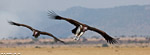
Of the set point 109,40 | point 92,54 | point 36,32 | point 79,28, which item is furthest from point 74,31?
point 92,54

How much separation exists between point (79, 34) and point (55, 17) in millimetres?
1303

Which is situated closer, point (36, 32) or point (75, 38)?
point (75, 38)

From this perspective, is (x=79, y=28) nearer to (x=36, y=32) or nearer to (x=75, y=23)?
(x=75, y=23)

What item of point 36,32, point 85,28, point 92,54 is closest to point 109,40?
point 85,28

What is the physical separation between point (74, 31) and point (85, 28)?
0.46 meters

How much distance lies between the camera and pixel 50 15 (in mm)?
19188

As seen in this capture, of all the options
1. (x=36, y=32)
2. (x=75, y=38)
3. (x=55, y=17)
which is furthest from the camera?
(x=36, y=32)

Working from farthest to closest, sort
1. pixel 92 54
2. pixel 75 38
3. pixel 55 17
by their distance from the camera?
pixel 92 54
pixel 55 17
pixel 75 38

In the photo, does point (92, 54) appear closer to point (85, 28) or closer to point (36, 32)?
point (36, 32)

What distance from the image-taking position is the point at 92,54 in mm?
43219

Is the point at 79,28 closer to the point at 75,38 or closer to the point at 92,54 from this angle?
the point at 75,38

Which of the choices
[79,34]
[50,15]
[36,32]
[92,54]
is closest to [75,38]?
[79,34]

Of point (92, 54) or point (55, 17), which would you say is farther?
point (92, 54)

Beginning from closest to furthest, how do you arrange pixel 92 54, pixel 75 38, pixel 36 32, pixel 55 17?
pixel 75 38 < pixel 55 17 < pixel 36 32 < pixel 92 54
